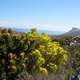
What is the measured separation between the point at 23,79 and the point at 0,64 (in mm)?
1489

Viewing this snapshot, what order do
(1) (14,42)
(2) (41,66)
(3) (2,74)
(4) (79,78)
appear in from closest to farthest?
(3) (2,74) → (1) (14,42) → (2) (41,66) → (4) (79,78)

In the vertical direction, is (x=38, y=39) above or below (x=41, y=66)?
above

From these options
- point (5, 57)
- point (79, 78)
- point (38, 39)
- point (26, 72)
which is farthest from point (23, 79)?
point (79, 78)

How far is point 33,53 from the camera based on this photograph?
57.4 ft

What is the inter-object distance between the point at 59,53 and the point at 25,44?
2.92m

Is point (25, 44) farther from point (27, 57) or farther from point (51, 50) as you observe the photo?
point (51, 50)

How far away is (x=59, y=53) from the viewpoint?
769 inches

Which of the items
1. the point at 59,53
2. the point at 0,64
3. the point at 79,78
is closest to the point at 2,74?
the point at 0,64

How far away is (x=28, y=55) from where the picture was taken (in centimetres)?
1767

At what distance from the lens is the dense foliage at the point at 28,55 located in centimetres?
1650

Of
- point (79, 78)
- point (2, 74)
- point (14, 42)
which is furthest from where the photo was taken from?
point (79, 78)

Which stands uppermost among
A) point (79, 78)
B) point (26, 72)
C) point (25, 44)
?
point (25, 44)

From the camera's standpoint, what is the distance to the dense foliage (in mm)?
16500

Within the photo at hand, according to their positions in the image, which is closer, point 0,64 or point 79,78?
point 0,64
